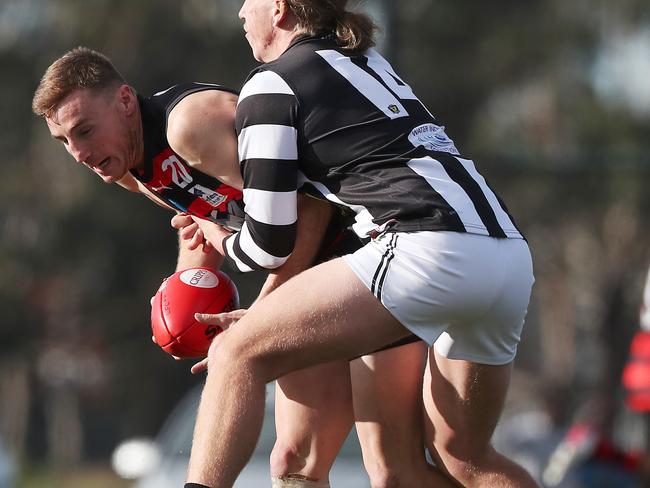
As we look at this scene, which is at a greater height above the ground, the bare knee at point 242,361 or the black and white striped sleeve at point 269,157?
the black and white striped sleeve at point 269,157

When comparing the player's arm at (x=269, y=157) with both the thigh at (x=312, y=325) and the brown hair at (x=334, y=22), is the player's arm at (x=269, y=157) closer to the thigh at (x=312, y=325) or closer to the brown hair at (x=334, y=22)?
the thigh at (x=312, y=325)

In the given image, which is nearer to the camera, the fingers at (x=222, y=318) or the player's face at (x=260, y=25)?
the fingers at (x=222, y=318)

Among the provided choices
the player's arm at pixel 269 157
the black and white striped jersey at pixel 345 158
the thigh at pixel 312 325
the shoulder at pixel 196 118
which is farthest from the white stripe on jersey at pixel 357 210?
the shoulder at pixel 196 118

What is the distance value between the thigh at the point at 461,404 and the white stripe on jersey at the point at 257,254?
2.63 feet

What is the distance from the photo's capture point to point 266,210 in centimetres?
Answer: 478

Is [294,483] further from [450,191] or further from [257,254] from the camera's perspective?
[450,191]

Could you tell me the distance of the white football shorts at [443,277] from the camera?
15.0ft

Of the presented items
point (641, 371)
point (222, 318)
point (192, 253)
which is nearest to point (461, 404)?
point (222, 318)

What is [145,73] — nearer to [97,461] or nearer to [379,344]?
[97,461]

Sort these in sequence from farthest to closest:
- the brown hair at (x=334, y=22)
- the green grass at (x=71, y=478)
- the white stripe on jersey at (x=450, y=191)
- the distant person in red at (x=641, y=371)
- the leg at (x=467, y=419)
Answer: the green grass at (x=71, y=478), the distant person in red at (x=641, y=371), the leg at (x=467, y=419), the brown hair at (x=334, y=22), the white stripe on jersey at (x=450, y=191)

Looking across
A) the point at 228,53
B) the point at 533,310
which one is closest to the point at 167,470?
the point at 228,53

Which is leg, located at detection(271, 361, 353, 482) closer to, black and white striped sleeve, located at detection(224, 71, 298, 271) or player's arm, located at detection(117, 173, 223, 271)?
player's arm, located at detection(117, 173, 223, 271)

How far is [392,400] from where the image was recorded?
5.51 meters

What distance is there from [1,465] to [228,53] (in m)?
19.4
